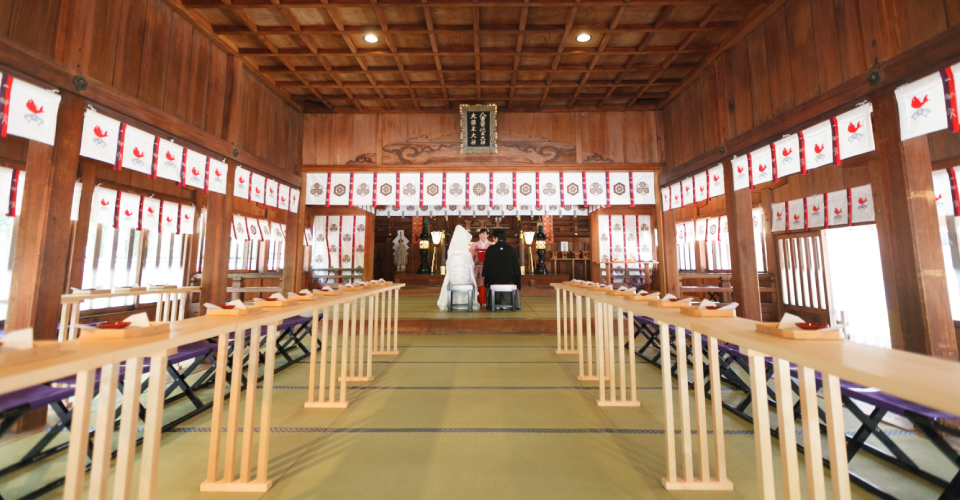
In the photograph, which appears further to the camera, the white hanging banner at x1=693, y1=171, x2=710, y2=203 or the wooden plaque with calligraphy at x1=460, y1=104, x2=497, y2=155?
the wooden plaque with calligraphy at x1=460, y1=104, x2=497, y2=155

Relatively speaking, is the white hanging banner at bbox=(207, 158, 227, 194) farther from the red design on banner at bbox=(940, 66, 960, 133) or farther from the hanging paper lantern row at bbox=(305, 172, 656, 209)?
the red design on banner at bbox=(940, 66, 960, 133)

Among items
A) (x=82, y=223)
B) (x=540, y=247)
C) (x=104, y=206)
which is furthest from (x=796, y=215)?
(x=82, y=223)

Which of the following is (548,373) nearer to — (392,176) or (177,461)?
(177,461)

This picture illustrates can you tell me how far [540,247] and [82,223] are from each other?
384 inches

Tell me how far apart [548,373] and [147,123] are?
4848 millimetres

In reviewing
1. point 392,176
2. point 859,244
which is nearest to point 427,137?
point 392,176

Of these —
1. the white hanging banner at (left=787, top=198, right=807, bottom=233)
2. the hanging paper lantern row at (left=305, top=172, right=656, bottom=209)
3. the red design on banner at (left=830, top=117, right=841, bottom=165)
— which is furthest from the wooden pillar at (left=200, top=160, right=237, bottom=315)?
the white hanging banner at (left=787, top=198, right=807, bottom=233)

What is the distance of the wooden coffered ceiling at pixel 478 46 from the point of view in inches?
159

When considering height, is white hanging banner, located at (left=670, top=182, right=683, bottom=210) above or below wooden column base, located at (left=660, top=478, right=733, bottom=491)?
above

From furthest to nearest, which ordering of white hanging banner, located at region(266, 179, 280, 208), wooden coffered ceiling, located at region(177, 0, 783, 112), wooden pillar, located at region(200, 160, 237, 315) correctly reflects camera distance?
white hanging banner, located at region(266, 179, 280, 208), wooden pillar, located at region(200, 160, 237, 315), wooden coffered ceiling, located at region(177, 0, 783, 112)

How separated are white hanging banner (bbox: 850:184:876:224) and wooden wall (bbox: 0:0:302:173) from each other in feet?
32.2

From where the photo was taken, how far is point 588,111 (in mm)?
6398

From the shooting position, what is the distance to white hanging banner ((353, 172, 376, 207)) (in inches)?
253

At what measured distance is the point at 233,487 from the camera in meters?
1.65
